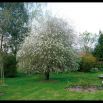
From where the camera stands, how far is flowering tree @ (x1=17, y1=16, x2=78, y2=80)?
1662cm

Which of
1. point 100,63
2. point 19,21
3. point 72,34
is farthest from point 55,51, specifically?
point 100,63

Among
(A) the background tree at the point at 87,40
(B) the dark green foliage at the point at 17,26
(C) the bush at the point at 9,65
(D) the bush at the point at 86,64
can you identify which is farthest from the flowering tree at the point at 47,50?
(A) the background tree at the point at 87,40

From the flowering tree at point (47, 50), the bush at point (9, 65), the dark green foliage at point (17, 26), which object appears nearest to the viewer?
the flowering tree at point (47, 50)

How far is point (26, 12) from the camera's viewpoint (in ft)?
93.5

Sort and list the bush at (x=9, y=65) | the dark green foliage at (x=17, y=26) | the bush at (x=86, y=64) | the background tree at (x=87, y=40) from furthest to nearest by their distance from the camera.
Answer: the background tree at (x=87, y=40), the bush at (x=86, y=64), the dark green foliage at (x=17, y=26), the bush at (x=9, y=65)

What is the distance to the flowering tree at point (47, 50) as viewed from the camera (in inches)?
655

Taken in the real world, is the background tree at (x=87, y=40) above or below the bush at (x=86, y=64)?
above

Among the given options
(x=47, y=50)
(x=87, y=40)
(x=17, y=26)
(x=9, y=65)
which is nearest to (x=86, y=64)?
(x=17, y=26)

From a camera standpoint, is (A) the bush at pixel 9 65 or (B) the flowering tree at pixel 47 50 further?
(A) the bush at pixel 9 65

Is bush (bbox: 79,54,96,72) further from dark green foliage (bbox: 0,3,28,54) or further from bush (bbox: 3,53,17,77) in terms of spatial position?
bush (bbox: 3,53,17,77)

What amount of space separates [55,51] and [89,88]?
423cm

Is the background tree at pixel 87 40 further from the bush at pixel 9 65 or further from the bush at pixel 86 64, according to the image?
the bush at pixel 9 65

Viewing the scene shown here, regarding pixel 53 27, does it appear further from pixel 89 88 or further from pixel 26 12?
pixel 26 12

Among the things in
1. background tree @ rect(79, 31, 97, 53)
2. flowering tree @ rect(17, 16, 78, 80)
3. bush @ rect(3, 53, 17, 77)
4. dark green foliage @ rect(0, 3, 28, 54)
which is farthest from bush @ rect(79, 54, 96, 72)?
background tree @ rect(79, 31, 97, 53)
